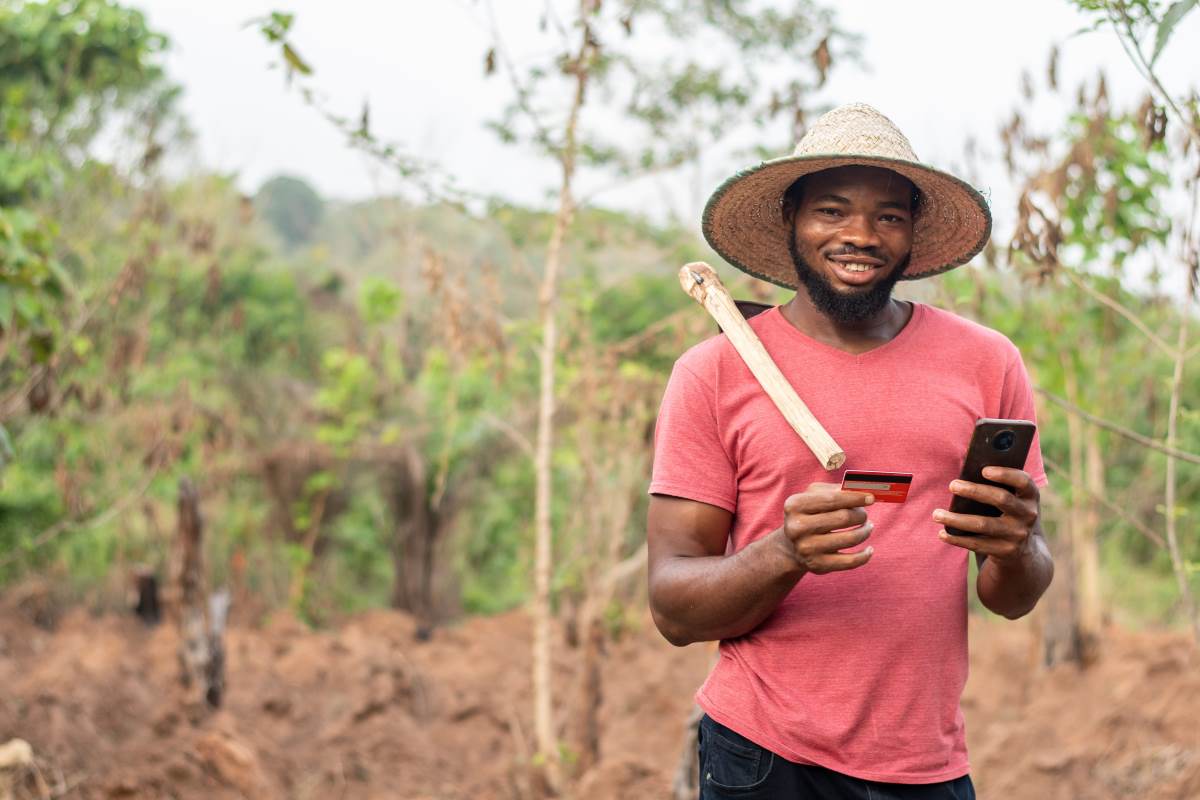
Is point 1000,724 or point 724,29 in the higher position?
point 724,29

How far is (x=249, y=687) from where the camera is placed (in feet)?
25.4

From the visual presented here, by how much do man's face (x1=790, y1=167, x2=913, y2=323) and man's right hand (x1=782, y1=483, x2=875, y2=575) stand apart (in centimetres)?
45

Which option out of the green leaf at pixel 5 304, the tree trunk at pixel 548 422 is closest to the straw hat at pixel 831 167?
the green leaf at pixel 5 304

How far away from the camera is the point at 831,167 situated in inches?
83.2

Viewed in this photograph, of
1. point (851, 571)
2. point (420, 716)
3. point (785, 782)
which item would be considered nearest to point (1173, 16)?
point (851, 571)

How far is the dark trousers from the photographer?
6.36ft

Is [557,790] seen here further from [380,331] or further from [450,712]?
[380,331]

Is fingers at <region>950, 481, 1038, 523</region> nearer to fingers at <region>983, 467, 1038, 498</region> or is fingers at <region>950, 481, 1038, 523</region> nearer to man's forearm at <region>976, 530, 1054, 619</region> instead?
fingers at <region>983, 467, 1038, 498</region>

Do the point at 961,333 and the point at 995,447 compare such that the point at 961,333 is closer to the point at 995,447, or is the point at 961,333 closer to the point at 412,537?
the point at 995,447

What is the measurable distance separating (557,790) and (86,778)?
1986mm

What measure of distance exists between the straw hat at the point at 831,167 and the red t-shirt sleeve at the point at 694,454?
16.0 inches

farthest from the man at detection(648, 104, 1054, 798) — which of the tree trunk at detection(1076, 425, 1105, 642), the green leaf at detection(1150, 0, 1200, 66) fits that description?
the tree trunk at detection(1076, 425, 1105, 642)

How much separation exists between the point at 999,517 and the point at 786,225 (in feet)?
2.33

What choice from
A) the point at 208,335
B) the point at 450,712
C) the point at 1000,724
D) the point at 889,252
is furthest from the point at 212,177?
the point at 889,252
